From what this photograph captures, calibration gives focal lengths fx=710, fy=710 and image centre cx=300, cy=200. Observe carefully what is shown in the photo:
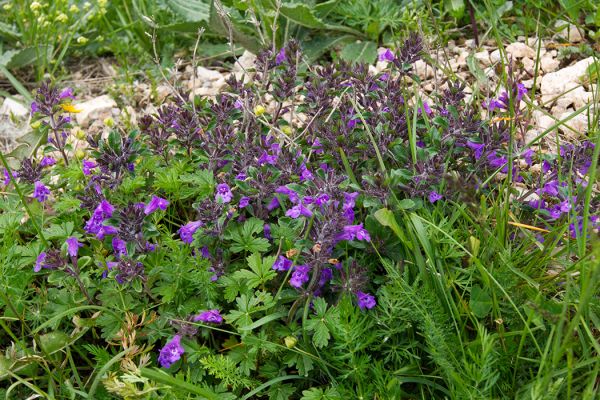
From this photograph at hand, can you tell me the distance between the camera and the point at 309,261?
2.05 m

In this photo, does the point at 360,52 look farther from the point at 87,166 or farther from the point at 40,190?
the point at 40,190

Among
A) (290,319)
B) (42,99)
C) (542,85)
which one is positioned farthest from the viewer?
(542,85)

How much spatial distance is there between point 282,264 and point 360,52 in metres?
2.00

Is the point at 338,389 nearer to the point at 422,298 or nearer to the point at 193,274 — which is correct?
the point at 422,298

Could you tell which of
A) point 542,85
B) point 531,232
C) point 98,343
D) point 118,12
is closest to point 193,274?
point 98,343

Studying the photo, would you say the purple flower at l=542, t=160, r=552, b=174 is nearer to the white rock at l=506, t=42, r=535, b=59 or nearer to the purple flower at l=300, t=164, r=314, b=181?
the purple flower at l=300, t=164, r=314, b=181

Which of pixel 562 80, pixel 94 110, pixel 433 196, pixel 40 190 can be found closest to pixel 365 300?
pixel 433 196

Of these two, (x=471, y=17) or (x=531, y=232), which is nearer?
(x=531, y=232)

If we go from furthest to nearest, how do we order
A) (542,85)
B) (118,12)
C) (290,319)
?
(118,12) → (542,85) → (290,319)

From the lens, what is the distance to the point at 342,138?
2.29 m

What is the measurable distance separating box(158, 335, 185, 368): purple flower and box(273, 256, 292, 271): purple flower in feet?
1.17

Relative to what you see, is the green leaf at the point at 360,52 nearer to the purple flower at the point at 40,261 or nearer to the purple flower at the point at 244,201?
the purple flower at the point at 244,201

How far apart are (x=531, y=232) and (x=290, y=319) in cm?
82

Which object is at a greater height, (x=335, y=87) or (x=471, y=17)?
(x=335, y=87)
